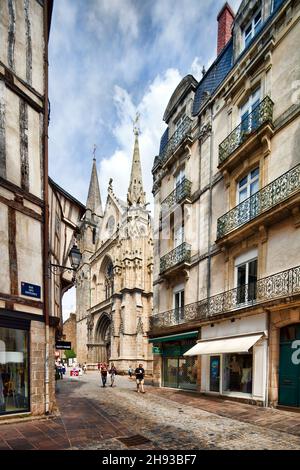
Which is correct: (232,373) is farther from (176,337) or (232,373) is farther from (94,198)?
(94,198)

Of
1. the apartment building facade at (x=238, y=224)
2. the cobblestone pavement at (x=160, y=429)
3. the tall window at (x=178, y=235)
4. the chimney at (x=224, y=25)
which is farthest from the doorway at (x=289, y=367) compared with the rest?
the chimney at (x=224, y=25)

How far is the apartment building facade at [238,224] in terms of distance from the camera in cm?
817

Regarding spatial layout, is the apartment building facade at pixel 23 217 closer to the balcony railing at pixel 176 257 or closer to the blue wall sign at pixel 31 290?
the blue wall sign at pixel 31 290

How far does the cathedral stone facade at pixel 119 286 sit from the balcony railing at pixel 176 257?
438 inches

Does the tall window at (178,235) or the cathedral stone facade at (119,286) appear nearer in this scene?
the tall window at (178,235)

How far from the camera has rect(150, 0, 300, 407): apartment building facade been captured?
8172 mm

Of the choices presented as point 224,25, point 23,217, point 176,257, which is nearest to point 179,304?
point 176,257

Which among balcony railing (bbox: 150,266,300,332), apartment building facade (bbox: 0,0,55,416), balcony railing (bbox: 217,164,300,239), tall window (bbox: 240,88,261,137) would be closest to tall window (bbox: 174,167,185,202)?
balcony railing (bbox: 217,164,300,239)

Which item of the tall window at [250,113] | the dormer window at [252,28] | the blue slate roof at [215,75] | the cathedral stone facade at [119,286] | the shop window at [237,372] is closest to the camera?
the shop window at [237,372]

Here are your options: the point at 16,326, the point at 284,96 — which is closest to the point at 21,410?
the point at 16,326

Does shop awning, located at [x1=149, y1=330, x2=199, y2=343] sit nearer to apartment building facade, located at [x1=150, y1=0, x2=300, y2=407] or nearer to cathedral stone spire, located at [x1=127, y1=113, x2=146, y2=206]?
apartment building facade, located at [x1=150, y1=0, x2=300, y2=407]

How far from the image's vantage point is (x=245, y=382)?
9156 mm

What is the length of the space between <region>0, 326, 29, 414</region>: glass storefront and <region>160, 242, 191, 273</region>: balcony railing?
7644 mm
